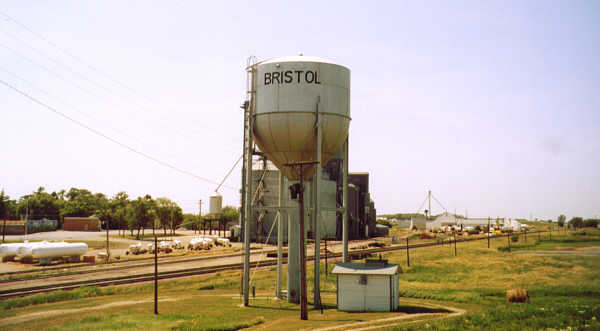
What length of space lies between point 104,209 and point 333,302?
120204mm

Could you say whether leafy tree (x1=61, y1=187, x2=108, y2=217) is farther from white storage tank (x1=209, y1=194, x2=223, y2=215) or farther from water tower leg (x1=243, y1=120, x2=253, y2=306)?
water tower leg (x1=243, y1=120, x2=253, y2=306)

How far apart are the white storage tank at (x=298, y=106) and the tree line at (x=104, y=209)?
76.5 metres

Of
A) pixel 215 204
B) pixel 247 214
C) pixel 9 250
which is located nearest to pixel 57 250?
pixel 9 250

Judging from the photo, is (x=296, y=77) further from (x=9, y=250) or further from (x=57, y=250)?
(x=9, y=250)

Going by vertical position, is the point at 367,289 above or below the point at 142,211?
below

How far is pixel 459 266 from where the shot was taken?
5144cm

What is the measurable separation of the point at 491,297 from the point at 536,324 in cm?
1233

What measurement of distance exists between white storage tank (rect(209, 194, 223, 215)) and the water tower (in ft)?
13.5

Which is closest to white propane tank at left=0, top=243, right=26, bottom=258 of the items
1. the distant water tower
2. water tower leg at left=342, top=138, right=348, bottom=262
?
the distant water tower

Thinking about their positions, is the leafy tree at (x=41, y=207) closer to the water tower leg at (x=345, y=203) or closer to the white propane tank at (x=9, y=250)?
the white propane tank at (x=9, y=250)

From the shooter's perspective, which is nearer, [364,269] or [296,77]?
[364,269]

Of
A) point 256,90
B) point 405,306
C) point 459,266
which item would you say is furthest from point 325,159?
point 459,266

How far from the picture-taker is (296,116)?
89.3 feet

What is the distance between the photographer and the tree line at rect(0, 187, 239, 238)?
100m
